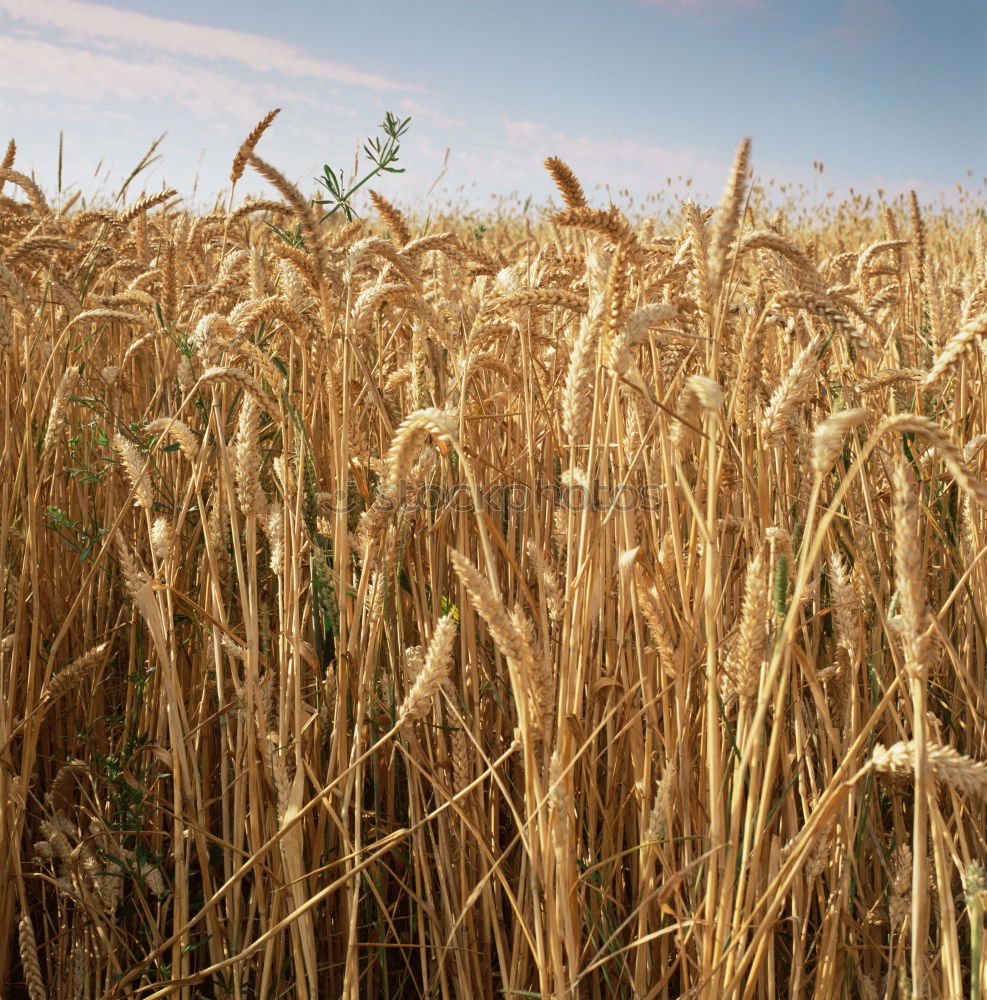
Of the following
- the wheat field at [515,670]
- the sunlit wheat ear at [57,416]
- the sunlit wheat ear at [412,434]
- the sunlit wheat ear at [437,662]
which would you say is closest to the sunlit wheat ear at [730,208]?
the wheat field at [515,670]

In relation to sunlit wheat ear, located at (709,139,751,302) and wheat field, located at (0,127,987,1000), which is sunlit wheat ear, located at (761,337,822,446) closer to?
wheat field, located at (0,127,987,1000)

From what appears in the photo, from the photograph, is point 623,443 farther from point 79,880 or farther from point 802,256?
point 79,880

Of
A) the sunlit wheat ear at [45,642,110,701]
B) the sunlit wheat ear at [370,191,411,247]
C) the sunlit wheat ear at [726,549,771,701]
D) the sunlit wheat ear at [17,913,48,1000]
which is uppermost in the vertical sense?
the sunlit wheat ear at [370,191,411,247]

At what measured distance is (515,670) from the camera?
846 millimetres

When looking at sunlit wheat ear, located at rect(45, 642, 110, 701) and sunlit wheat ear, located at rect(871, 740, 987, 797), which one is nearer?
sunlit wheat ear, located at rect(871, 740, 987, 797)

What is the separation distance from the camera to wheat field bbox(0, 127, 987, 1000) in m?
0.95

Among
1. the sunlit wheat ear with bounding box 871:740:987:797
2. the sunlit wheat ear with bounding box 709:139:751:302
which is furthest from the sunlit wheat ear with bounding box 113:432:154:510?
the sunlit wheat ear with bounding box 871:740:987:797

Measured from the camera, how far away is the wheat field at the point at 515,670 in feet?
3.11

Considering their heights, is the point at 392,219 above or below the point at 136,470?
above

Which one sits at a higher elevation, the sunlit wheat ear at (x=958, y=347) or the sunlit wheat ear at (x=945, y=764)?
the sunlit wheat ear at (x=958, y=347)

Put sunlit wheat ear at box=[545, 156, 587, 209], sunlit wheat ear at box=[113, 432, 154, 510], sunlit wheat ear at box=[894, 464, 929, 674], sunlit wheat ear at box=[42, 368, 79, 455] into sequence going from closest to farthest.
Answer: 1. sunlit wheat ear at box=[894, 464, 929, 674]
2. sunlit wheat ear at box=[545, 156, 587, 209]
3. sunlit wheat ear at box=[113, 432, 154, 510]
4. sunlit wheat ear at box=[42, 368, 79, 455]

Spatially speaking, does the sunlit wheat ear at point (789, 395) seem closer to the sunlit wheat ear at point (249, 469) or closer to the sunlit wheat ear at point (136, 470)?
the sunlit wheat ear at point (249, 469)

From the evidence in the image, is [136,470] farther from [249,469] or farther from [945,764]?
[945,764]

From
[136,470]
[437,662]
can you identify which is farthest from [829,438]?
[136,470]
